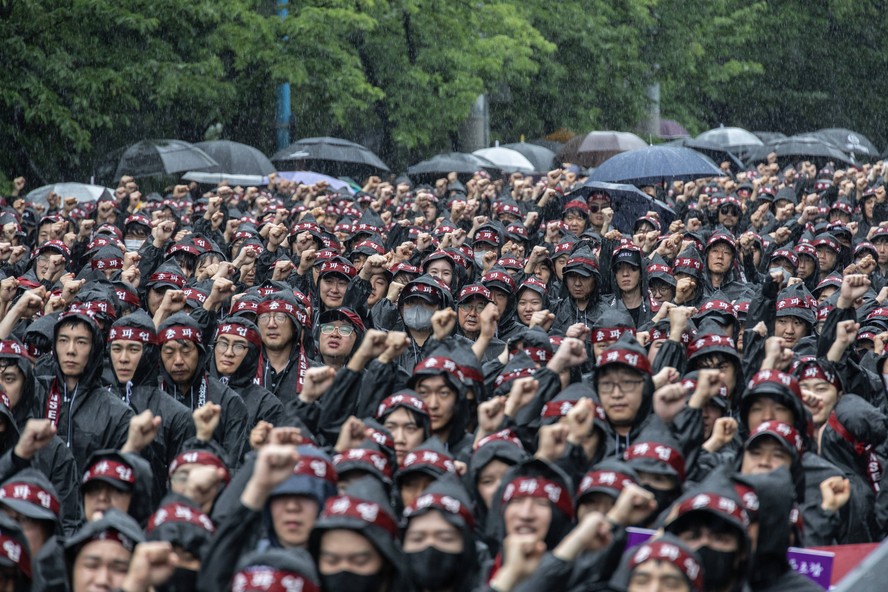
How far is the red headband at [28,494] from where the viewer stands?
6.26 m

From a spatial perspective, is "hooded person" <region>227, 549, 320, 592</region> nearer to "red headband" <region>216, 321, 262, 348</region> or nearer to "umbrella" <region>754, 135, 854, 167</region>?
"red headband" <region>216, 321, 262, 348</region>

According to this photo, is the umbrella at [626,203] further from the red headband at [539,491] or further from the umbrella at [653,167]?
the red headband at [539,491]

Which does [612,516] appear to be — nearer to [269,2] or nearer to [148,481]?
[148,481]

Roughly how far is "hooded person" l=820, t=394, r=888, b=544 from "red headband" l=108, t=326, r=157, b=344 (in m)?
3.97

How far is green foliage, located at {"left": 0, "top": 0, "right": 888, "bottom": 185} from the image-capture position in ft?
77.9

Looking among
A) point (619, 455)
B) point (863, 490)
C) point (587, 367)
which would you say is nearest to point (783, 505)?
point (619, 455)

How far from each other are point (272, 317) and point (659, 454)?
3851mm

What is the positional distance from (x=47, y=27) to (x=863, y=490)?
1846 centimetres

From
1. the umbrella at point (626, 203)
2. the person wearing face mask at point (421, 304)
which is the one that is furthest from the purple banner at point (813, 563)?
the umbrella at point (626, 203)

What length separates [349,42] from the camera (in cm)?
2769

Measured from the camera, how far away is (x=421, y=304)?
10711 mm

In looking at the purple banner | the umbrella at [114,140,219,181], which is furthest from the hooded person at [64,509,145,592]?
the umbrella at [114,140,219,181]

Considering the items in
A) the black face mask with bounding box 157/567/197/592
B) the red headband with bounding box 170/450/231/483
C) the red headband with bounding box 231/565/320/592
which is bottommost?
the black face mask with bounding box 157/567/197/592

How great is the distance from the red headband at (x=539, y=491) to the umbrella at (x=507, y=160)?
21139mm
